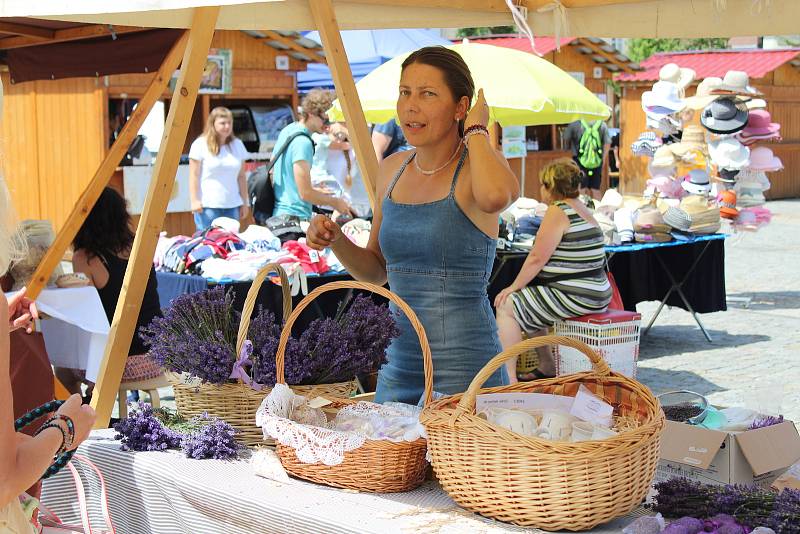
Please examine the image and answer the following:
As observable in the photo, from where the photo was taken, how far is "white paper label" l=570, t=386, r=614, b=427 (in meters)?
2.34

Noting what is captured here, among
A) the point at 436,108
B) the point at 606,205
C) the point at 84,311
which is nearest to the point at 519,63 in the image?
the point at 606,205

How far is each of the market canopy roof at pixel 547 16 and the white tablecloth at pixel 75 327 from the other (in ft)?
5.62

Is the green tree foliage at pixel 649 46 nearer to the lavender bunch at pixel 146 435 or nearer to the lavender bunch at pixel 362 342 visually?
the lavender bunch at pixel 362 342

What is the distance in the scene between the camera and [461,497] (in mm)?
2213

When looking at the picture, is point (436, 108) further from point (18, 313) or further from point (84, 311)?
point (84, 311)

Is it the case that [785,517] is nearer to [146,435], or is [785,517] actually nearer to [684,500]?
[684,500]

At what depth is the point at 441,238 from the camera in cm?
276

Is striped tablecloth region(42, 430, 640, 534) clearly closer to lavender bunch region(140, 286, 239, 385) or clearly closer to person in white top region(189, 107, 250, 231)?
lavender bunch region(140, 286, 239, 385)

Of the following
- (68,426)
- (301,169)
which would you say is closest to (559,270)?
(301,169)

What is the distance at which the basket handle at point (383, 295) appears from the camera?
2.41 metres

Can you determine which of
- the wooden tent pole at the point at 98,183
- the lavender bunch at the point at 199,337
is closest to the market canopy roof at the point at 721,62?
the wooden tent pole at the point at 98,183

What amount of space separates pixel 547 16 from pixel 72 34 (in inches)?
120

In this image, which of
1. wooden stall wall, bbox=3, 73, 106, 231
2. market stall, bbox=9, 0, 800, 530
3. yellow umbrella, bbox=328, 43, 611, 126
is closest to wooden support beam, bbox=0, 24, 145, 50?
market stall, bbox=9, 0, 800, 530

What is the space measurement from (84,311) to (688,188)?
5629 mm
